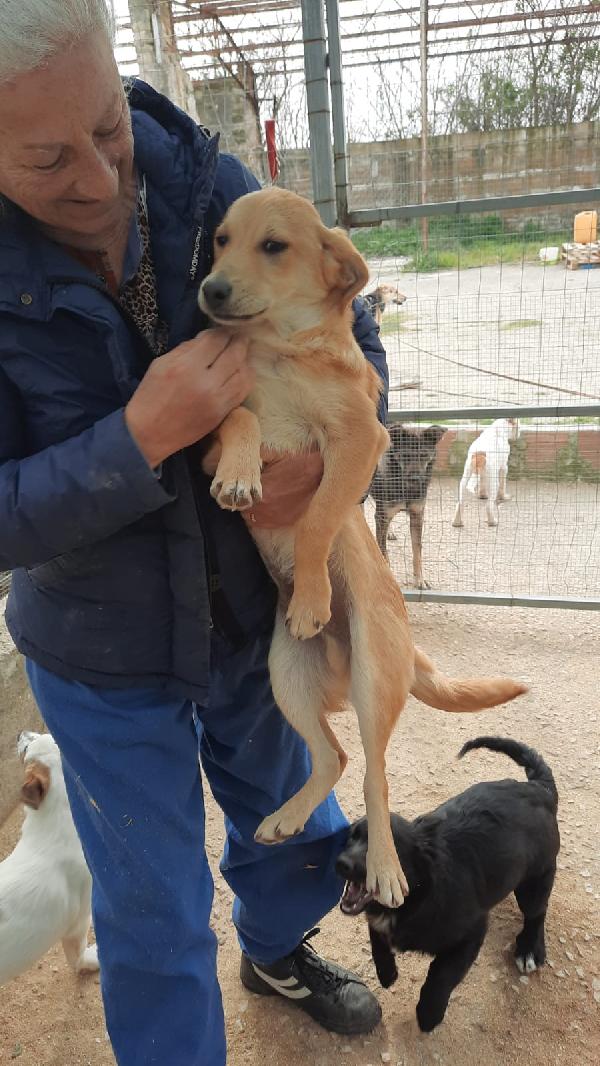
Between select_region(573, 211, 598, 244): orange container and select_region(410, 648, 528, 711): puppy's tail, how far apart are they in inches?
120

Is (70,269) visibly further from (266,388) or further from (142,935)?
(142,935)

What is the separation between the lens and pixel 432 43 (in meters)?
3.37

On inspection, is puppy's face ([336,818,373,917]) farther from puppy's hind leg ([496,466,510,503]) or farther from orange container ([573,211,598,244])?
puppy's hind leg ([496,466,510,503])

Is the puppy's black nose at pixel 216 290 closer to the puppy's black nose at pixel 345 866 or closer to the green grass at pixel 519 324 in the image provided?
the puppy's black nose at pixel 345 866

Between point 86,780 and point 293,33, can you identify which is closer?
point 86,780

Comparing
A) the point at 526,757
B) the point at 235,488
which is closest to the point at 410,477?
the point at 526,757

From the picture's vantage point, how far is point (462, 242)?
3.93 metres

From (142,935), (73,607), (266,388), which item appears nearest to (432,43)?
(266,388)

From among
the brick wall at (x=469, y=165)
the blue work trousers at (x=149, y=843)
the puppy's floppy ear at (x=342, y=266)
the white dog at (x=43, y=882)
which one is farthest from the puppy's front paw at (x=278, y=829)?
the brick wall at (x=469, y=165)

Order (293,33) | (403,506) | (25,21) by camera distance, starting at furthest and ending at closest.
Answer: (403,506) → (293,33) → (25,21)

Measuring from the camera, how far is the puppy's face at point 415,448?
14.0 feet

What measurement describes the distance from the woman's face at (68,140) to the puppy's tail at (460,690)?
4.33 ft

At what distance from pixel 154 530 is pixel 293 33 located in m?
3.13

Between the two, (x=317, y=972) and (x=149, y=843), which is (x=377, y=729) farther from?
(x=317, y=972)
